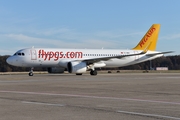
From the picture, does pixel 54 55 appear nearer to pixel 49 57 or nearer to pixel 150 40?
pixel 49 57

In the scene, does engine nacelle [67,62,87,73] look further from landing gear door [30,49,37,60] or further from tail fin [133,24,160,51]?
tail fin [133,24,160,51]

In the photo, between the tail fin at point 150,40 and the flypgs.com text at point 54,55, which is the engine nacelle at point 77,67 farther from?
the tail fin at point 150,40

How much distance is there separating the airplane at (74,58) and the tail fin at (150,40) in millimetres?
1446

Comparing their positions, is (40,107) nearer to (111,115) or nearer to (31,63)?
(111,115)

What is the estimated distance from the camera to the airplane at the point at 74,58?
141 feet

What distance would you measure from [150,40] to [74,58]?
1440 centimetres

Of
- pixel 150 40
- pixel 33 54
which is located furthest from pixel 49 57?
pixel 150 40

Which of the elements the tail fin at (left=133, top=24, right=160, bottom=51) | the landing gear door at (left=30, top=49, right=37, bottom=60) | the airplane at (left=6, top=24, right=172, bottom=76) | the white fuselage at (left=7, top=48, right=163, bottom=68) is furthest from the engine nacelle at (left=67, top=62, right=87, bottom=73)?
the tail fin at (left=133, top=24, right=160, bottom=51)

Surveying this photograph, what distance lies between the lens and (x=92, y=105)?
11.4 m

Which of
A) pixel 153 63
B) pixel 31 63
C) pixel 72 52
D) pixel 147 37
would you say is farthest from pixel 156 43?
pixel 153 63

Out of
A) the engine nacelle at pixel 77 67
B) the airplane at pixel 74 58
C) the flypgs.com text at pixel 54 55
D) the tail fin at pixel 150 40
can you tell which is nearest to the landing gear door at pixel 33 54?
the airplane at pixel 74 58

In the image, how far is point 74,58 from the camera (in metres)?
45.4

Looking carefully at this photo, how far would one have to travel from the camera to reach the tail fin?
5344 centimetres

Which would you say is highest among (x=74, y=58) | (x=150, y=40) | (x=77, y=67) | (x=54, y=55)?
(x=150, y=40)
